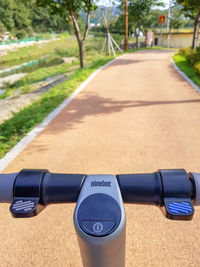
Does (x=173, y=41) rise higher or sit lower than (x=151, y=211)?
higher

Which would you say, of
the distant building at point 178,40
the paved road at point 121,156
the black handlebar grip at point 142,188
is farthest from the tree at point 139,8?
the black handlebar grip at point 142,188

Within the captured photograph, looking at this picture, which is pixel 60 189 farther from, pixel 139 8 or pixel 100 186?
pixel 139 8

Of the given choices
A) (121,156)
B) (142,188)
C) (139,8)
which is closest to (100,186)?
(142,188)

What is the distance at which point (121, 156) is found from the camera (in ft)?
14.3

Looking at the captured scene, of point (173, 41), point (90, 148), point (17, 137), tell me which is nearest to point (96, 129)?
point (90, 148)

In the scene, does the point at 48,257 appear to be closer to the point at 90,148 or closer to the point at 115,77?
the point at 90,148

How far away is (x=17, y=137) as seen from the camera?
5254 millimetres

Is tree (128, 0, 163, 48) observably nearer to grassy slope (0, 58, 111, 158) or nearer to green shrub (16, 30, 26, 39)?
grassy slope (0, 58, 111, 158)

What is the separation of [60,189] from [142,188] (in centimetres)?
37

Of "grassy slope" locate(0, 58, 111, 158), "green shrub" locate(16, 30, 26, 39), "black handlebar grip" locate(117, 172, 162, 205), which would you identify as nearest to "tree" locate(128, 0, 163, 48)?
"grassy slope" locate(0, 58, 111, 158)

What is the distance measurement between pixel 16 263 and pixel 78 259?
2.28 feet

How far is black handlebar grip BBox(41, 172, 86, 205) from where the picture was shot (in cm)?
94

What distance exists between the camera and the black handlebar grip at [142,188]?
0.92 meters

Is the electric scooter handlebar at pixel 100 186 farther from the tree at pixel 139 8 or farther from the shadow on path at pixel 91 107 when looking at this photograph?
the tree at pixel 139 8
